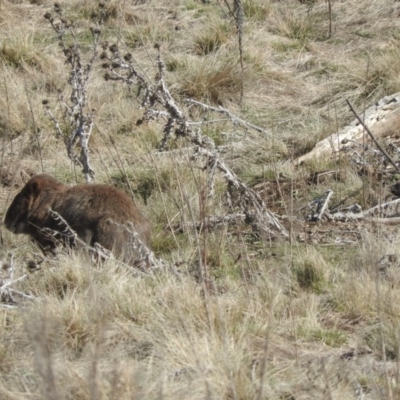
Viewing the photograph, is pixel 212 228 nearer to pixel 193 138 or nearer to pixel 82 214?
pixel 193 138

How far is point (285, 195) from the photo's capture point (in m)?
8.23

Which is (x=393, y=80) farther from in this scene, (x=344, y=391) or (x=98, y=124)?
(x=344, y=391)

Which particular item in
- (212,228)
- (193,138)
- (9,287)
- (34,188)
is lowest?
(212,228)

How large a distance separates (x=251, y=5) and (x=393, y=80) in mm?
3192

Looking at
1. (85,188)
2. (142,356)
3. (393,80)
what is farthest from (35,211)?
(393,80)

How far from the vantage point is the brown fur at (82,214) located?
676 cm

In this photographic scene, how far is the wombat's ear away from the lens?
7.68 meters

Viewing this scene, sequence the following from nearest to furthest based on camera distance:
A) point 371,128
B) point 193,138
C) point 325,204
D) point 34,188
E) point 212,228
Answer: point 193,138, point 212,228, point 325,204, point 34,188, point 371,128

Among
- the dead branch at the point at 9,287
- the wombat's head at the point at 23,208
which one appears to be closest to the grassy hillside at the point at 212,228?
the dead branch at the point at 9,287

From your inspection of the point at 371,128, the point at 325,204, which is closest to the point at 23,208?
the point at 325,204

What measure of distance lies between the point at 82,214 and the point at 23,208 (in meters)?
0.85

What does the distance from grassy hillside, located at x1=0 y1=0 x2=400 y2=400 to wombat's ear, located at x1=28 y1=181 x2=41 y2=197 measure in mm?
206

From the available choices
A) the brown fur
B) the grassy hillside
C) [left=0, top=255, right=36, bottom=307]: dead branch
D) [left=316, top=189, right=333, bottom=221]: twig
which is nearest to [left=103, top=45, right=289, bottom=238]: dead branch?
the grassy hillside

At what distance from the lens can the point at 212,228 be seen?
7098 millimetres
